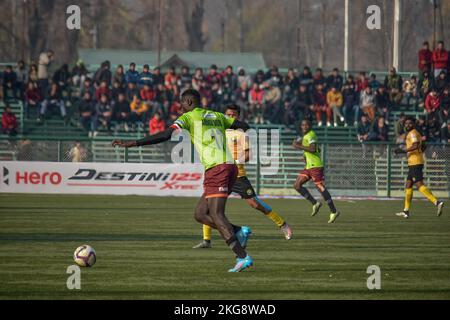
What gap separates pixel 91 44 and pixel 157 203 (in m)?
55.5

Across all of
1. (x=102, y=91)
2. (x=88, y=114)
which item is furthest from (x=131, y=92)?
(x=88, y=114)

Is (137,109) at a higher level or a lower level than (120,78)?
lower

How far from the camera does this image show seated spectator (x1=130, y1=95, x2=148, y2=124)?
119 ft

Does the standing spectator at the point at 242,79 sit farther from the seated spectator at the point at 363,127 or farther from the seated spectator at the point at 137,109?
the seated spectator at the point at 363,127

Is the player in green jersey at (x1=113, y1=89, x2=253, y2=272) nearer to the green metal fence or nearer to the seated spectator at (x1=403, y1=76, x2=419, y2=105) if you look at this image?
the green metal fence

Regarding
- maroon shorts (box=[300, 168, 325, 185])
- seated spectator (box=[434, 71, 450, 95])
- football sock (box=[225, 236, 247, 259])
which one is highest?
seated spectator (box=[434, 71, 450, 95])

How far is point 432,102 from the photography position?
120ft

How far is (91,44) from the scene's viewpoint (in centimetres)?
8256

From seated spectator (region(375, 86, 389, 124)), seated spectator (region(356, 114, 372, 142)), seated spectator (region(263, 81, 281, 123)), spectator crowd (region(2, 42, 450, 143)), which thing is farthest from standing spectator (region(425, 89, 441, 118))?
seated spectator (region(263, 81, 281, 123))

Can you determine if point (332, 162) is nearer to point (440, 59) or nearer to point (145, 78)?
point (440, 59)

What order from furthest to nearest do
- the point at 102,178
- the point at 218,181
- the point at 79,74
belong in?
1. the point at 79,74
2. the point at 102,178
3. the point at 218,181

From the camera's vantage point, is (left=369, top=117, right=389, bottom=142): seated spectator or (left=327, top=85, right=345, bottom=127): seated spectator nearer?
(left=369, top=117, right=389, bottom=142): seated spectator

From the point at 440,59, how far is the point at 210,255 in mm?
23616

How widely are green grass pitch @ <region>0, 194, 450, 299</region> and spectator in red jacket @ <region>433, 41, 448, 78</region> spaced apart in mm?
12112
